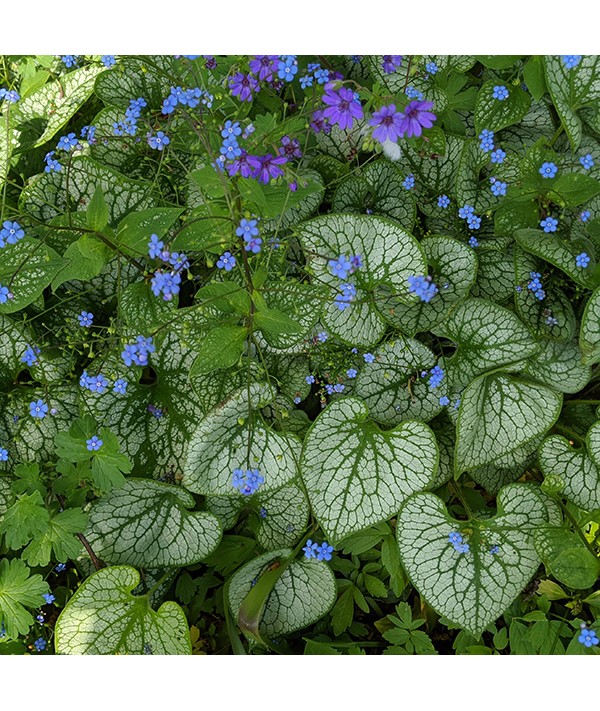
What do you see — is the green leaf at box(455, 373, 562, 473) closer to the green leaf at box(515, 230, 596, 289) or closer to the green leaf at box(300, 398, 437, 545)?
the green leaf at box(300, 398, 437, 545)

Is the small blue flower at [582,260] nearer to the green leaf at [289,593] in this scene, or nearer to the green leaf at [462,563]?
the green leaf at [462,563]

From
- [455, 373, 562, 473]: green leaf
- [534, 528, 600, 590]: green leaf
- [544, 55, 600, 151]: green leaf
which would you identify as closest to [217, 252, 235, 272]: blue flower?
[455, 373, 562, 473]: green leaf

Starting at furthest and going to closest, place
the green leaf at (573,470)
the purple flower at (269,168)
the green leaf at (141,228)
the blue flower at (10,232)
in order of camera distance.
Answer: the green leaf at (573,470) < the green leaf at (141,228) < the blue flower at (10,232) < the purple flower at (269,168)

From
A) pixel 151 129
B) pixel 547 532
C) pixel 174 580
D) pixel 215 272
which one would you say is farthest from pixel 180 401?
pixel 547 532

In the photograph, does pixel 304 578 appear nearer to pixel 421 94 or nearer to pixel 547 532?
pixel 547 532

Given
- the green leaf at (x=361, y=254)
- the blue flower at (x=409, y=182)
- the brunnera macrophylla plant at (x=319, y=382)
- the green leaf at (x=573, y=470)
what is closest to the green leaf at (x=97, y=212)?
the brunnera macrophylla plant at (x=319, y=382)

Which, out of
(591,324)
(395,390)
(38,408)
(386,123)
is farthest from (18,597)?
(591,324)

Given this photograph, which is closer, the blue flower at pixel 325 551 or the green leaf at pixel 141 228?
the green leaf at pixel 141 228

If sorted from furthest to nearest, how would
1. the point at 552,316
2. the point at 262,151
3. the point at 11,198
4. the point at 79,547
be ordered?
the point at 11,198
the point at 552,316
the point at 79,547
the point at 262,151
